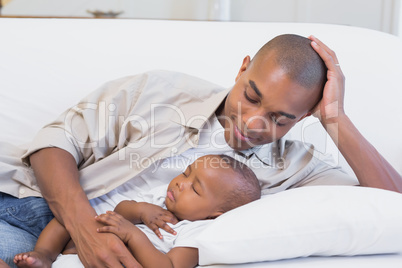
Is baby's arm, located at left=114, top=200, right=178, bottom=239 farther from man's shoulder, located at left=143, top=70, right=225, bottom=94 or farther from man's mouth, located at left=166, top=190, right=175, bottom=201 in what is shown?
man's shoulder, located at left=143, top=70, right=225, bottom=94

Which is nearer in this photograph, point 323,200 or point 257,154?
point 323,200

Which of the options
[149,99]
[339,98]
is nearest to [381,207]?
[339,98]

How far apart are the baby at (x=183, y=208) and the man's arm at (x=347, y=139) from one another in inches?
9.6

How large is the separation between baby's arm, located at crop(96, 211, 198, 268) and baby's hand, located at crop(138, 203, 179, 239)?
0.24ft

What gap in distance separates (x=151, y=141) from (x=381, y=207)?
2.17ft

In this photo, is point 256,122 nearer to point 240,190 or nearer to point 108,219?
point 240,190

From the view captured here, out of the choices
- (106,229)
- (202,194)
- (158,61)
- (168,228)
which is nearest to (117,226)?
(106,229)

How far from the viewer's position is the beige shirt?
1.39m

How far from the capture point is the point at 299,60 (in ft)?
4.18

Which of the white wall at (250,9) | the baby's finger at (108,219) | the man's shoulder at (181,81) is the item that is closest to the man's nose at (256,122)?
the man's shoulder at (181,81)

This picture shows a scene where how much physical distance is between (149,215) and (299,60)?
521mm

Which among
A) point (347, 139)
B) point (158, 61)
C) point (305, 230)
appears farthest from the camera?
point (158, 61)

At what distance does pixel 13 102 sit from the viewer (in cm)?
162

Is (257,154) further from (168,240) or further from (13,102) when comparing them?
(13,102)
